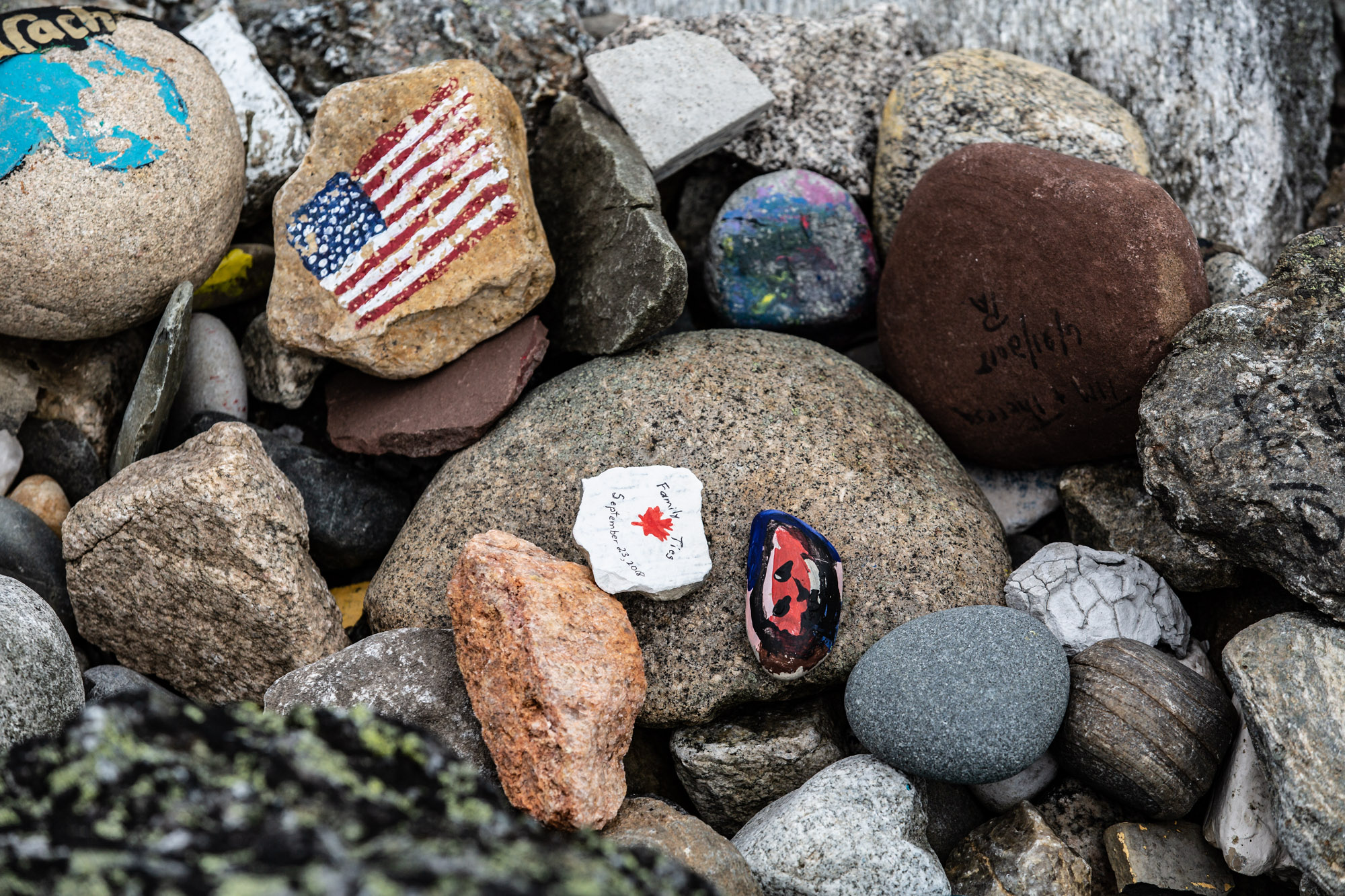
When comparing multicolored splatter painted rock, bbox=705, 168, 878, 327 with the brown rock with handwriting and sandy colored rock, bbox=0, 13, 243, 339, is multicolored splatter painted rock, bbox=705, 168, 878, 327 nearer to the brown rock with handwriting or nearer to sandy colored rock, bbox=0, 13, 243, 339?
the brown rock with handwriting

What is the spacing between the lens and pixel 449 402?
113 inches

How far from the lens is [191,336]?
3.00m

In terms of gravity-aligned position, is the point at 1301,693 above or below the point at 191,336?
below

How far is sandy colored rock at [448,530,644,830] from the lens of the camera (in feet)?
6.67

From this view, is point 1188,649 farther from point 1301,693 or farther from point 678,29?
point 678,29

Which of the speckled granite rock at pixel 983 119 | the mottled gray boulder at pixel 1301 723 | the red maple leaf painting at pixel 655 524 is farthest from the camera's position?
the speckled granite rock at pixel 983 119

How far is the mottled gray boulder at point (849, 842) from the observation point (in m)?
2.04

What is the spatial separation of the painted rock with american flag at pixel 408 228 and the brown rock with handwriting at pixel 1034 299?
121cm

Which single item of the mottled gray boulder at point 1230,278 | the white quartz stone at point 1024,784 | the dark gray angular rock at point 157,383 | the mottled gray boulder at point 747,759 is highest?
the dark gray angular rock at point 157,383

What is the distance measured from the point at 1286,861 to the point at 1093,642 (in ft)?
2.03

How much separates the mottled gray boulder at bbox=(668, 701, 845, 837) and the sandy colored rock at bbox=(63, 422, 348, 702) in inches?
41.8

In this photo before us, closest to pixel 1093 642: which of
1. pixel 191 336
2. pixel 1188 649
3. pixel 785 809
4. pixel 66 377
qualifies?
pixel 1188 649

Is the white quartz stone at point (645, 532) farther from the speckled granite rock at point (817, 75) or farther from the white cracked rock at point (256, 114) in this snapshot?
the white cracked rock at point (256, 114)

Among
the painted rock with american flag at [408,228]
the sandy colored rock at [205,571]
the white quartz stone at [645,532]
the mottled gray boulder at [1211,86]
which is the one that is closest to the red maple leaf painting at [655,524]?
the white quartz stone at [645,532]
